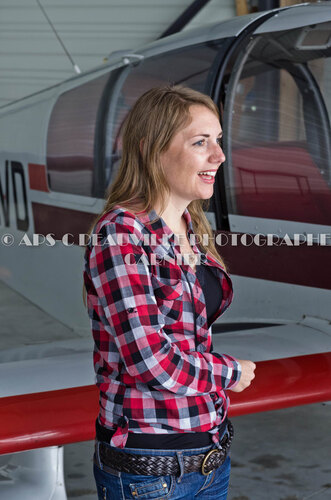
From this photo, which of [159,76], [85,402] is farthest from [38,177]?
[85,402]

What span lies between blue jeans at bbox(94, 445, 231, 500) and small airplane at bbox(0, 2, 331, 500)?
0.55 metres

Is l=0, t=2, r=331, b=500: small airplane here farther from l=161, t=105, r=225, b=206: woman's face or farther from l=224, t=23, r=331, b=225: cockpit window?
l=161, t=105, r=225, b=206: woman's face

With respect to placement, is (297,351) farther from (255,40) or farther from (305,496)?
(255,40)

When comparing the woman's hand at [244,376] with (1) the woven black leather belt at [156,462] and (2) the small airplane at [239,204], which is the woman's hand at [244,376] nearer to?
(1) the woven black leather belt at [156,462]

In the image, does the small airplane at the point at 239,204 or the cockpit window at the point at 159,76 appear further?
the cockpit window at the point at 159,76

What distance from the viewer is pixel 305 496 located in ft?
8.14

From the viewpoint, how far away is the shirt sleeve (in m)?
1.06

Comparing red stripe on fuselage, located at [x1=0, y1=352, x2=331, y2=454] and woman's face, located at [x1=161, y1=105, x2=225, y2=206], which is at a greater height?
woman's face, located at [x1=161, y1=105, x2=225, y2=206]

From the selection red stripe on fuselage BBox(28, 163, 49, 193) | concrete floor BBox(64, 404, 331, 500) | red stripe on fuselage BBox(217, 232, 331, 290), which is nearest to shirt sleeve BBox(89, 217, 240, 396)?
red stripe on fuselage BBox(217, 232, 331, 290)

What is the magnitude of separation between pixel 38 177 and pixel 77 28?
665 cm

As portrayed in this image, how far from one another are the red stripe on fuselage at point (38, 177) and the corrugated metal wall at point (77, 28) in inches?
248

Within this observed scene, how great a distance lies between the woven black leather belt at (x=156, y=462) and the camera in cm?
111

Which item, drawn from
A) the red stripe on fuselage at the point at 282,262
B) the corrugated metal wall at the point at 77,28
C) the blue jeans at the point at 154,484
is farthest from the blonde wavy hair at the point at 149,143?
the corrugated metal wall at the point at 77,28

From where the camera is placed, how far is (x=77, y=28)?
9828 mm
